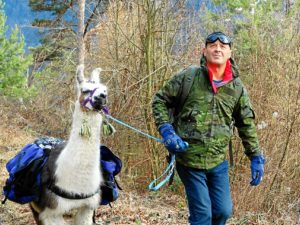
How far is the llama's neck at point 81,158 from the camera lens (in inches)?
157

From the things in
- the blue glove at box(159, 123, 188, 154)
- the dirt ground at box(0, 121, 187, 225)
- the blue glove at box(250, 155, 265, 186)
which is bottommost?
the dirt ground at box(0, 121, 187, 225)

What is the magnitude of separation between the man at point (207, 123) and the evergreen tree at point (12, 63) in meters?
13.3

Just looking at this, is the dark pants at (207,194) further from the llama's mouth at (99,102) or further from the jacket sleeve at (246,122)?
the llama's mouth at (99,102)

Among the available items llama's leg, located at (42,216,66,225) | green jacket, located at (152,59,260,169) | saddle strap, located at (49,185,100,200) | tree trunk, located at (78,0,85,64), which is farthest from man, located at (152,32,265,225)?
tree trunk, located at (78,0,85,64)

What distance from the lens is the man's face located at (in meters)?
4.01

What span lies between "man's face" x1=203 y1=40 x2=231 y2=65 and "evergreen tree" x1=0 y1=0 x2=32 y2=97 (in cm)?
1337

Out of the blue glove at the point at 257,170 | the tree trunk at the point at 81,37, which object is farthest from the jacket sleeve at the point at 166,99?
the tree trunk at the point at 81,37

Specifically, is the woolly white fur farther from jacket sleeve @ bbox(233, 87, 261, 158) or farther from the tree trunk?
the tree trunk

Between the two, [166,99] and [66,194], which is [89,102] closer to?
[166,99]

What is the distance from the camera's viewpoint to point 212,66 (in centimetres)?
405

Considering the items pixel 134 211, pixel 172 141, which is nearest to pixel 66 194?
pixel 172 141

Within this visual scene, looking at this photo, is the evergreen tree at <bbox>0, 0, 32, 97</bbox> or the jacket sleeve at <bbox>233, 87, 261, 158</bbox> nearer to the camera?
the jacket sleeve at <bbox>233, 87, 261, 158</bbox>

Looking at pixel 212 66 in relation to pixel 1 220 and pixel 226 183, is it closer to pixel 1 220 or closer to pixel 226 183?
pixel 226 183

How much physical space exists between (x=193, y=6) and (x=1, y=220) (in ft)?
14.5
